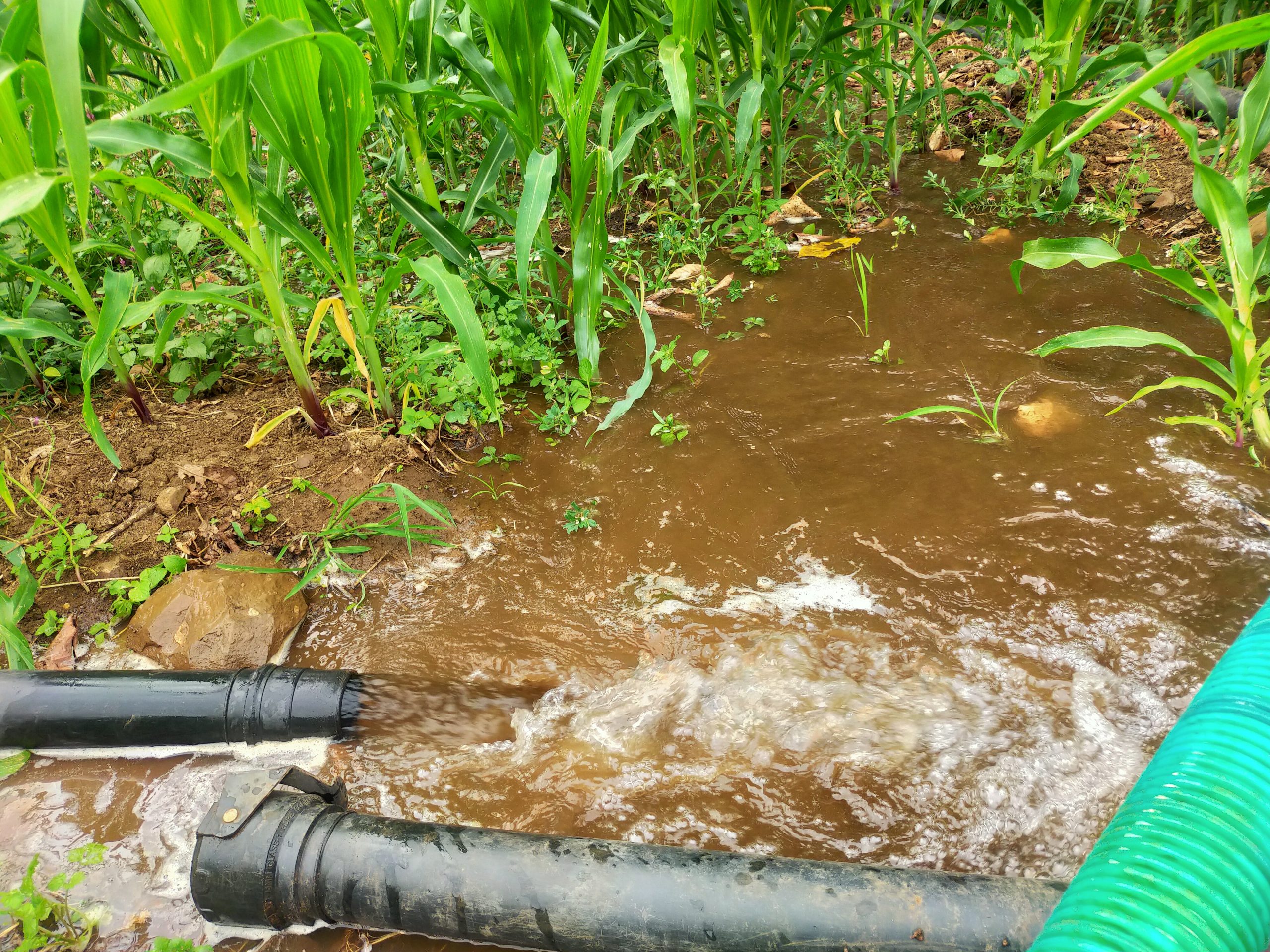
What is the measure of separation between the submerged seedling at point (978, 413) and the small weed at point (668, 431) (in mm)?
623

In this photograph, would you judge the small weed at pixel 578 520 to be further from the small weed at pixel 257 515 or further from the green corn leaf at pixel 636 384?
the small weed at pixel 257 515

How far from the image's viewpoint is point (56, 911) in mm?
1349

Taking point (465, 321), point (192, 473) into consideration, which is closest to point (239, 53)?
point (465, 321)

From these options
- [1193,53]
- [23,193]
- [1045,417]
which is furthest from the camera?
[1045,417]

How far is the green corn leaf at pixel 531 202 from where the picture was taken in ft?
6.87

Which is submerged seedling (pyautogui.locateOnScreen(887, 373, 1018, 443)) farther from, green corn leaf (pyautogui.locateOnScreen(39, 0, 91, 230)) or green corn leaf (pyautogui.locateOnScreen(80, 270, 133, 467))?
green corn leaf (pyautogui.locateOnScreen(80, 270, 133, 467))

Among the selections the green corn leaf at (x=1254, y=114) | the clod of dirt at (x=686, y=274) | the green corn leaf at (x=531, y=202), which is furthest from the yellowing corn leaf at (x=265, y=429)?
the green corn leaf at (x=1254, y=114)

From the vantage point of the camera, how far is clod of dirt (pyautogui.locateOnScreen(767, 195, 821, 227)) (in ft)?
11.2

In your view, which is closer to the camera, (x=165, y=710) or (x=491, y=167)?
(x=165, y=710)

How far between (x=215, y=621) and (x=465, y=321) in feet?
3.18

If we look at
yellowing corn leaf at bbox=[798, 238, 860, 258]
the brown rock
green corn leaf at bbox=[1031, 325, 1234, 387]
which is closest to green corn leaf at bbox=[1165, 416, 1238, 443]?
green corn leaf at bbox=[1031, 325, 1234, 387]

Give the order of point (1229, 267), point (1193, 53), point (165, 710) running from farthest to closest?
point (1229, 267) → point (165, 710) → point (1193, 53)

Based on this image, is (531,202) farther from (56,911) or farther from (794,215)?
(56,911)

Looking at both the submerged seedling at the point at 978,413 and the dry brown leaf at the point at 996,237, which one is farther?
the dry brown leaf at the point at 996,237
